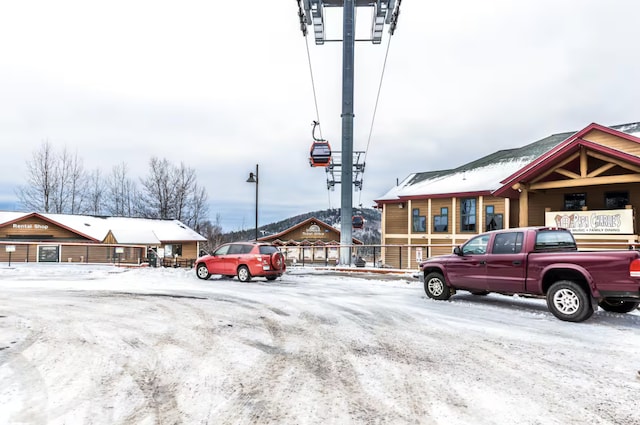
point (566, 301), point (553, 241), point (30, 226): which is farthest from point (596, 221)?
point (30, 226)

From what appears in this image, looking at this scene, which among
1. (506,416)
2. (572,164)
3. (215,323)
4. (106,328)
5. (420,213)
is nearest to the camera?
(506,416)

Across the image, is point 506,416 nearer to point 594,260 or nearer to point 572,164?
point 594,260

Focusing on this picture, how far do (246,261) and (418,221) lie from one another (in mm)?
16753

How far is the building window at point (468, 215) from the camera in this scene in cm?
2598

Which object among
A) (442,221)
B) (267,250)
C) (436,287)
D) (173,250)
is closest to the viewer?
(436,287)

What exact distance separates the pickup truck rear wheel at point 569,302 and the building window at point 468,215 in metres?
18.5

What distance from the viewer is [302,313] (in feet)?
28.0

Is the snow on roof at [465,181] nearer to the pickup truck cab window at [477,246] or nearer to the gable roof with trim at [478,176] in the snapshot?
the gable roof with trim at [478,176]

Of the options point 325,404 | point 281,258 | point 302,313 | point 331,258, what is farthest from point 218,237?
point 325,404

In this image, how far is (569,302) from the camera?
307 inches

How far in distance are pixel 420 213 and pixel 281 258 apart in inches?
622

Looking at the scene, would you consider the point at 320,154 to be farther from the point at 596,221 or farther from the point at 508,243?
the point at 508,243

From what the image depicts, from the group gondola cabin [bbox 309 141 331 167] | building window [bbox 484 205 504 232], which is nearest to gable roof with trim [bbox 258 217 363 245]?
gondola cabin [bbox 309 141 331 167]

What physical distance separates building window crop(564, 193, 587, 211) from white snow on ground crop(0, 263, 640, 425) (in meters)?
14.4
